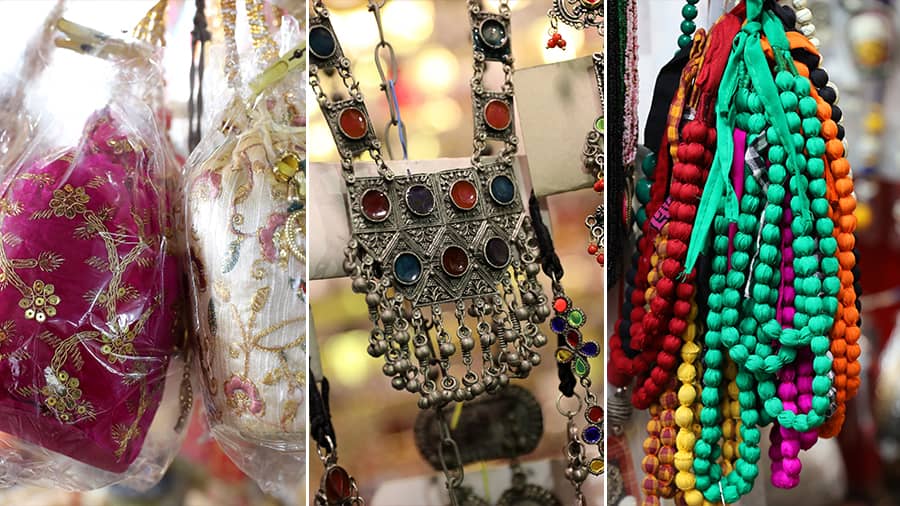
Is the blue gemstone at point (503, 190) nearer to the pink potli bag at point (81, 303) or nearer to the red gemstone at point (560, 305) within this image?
the red gemstone at point (560, 305)

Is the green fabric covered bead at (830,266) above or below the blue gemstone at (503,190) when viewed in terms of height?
below

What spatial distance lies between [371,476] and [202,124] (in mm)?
465

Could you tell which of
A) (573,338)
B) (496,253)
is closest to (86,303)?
(496,253)

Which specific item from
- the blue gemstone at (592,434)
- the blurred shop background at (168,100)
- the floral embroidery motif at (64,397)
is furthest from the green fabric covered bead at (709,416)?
the floral embroidery motif at (64,397)

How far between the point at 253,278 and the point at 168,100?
30 centimetres

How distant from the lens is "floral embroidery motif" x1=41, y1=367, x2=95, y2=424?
27.5 inches

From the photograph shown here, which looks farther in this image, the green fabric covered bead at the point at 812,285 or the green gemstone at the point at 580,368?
the green gemstone at the point at 580,368

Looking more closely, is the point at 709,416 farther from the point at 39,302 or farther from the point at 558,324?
the point at 39,302

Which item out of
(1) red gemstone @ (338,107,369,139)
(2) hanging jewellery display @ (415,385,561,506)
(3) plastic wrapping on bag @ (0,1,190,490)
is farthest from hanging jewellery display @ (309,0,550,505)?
(3) plastic wrapping on bag @ (0,1,190,490)

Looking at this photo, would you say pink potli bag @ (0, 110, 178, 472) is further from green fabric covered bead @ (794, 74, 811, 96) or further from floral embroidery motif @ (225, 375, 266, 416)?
green fabric covered bead @ (794, 74, 811, 96)

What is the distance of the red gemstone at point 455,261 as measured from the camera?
29.4 inches

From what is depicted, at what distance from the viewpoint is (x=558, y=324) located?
82 cm

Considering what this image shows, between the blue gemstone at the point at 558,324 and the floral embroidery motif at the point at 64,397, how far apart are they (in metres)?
0.48

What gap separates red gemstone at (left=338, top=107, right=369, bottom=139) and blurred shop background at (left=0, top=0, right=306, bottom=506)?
22 cm
